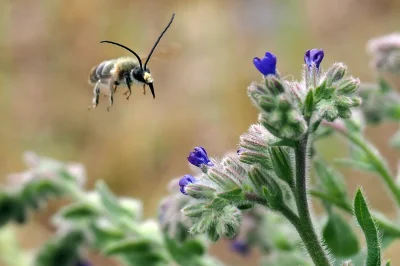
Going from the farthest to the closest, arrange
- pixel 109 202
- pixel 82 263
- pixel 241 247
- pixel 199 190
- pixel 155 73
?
pixel 155 73 < pixel 82 263 < pixel 241 247 < pixel 109 202 < pixel 199 190

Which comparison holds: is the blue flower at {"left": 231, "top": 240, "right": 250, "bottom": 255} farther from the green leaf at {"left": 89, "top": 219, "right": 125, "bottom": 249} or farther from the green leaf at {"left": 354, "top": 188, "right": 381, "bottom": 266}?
the green leaf at {"left": 354, "top": 188, "right": 381, "bottom": 266}

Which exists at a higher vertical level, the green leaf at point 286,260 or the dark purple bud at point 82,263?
Result: the dark purple bud at point 82,263

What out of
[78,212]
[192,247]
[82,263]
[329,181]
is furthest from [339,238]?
[82,263]

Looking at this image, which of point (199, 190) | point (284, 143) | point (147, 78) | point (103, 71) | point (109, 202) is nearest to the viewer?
point (284, 143)

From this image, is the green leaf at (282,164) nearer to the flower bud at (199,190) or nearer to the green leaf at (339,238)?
the flower bud at (199,190)

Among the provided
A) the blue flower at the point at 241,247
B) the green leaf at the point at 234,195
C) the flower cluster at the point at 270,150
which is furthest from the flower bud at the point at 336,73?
the blue flower at the point at 241,247

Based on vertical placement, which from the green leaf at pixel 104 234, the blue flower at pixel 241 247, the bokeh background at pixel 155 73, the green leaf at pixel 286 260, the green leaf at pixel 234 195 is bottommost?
the green leaf at pixel 234 195

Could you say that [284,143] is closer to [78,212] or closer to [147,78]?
[147,78]
